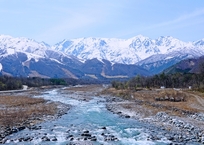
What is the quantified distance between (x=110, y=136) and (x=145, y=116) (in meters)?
16.7

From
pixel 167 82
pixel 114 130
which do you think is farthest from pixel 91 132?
pixel 167 82

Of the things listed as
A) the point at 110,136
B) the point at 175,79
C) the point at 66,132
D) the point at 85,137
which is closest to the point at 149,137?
the point at 110,136

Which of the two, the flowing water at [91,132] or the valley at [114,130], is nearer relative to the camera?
the flowing water at [91,132]

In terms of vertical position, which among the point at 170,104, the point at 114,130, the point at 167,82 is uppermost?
the point at 167,82

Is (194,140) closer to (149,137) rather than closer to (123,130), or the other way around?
(149,137)

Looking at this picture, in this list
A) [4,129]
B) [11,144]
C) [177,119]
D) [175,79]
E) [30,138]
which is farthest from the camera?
[175,79]

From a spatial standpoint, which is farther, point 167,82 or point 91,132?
point 167,82

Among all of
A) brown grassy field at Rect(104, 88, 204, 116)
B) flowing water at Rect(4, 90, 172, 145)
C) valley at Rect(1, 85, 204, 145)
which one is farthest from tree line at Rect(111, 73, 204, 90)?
flowing water at Rect(4, 90, 172, 145)

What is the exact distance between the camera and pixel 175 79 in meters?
132

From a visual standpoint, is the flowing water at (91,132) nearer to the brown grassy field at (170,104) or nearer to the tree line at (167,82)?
the brown grassy field at (170,104)

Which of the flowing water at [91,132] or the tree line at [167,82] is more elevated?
the tree line at [167,82]

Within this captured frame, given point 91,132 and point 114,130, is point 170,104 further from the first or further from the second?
point 91,132

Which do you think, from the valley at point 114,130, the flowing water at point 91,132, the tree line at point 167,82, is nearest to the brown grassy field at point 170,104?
the valley at point 114,130

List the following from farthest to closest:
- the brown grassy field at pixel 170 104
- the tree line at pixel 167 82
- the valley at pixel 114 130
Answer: the tree line at pixel 167 82, the brown grassy field at pixel 170 104, the valley at pixel 114 130
